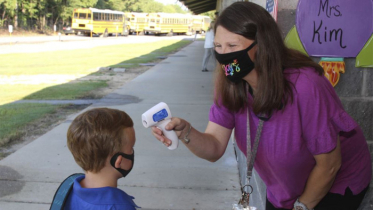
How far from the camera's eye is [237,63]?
2.00 metres

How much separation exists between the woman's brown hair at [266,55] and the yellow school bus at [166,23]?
191 feet

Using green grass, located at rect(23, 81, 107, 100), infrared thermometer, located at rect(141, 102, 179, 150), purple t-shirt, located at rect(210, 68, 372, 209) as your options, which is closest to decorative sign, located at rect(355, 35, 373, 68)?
purple t-shirt, located at rect(210, 68, 372, 209)

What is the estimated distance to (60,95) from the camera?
35.8 feet

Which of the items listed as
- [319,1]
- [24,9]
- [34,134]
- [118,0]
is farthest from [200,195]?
[118,0]

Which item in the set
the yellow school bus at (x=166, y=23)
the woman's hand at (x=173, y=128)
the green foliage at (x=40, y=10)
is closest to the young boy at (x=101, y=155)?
the woman's hand at (x=173, y=128)

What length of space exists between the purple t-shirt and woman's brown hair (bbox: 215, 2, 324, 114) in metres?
0.04

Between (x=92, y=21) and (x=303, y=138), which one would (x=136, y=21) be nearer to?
(x=92, y=21)

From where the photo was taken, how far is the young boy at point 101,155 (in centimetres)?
198

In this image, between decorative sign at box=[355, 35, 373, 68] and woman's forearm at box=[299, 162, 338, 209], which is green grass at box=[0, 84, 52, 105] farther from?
woman's forearm at box=[299, 162, 338, 209]

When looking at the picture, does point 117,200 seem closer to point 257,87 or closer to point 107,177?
point 107,177

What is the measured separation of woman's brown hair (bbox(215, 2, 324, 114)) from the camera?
1.91 meters

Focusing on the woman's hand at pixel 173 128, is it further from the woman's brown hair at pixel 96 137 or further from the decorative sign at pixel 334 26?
the decorative sign at pixel 334 26

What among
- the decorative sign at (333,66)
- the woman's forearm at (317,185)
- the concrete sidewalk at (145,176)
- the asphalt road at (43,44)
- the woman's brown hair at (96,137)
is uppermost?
the decorative sign at (333,66)

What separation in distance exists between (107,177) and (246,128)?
690 millimetres
